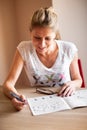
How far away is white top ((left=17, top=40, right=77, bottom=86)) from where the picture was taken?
167cm

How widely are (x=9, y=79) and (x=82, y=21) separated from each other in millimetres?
1101

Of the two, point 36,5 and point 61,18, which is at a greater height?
point 36,5

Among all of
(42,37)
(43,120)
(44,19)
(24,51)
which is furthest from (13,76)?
(43,120)

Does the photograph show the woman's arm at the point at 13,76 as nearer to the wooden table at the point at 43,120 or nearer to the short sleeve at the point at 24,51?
the short sleeve at the point at 24,51

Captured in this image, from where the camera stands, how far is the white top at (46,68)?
1.67 m

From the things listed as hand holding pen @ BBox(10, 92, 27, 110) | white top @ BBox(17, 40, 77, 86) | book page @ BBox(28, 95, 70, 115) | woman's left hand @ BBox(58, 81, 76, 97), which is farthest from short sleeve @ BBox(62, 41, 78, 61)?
hand holding pen @ BBox(10, 92, 27, 110)

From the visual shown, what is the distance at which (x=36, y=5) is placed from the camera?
2.40m

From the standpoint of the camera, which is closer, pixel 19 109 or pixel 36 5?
pixel 19 109

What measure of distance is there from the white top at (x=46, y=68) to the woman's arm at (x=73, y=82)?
3 cm

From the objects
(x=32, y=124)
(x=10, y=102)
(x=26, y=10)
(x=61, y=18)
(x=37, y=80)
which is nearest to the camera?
(x=32, y=124)

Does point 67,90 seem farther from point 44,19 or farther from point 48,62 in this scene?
point 44,19

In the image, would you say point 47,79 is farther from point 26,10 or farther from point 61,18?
point 26,10

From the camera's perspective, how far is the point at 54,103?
1.26 metres

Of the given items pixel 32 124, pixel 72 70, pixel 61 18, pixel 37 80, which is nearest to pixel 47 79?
pixel 37 80
